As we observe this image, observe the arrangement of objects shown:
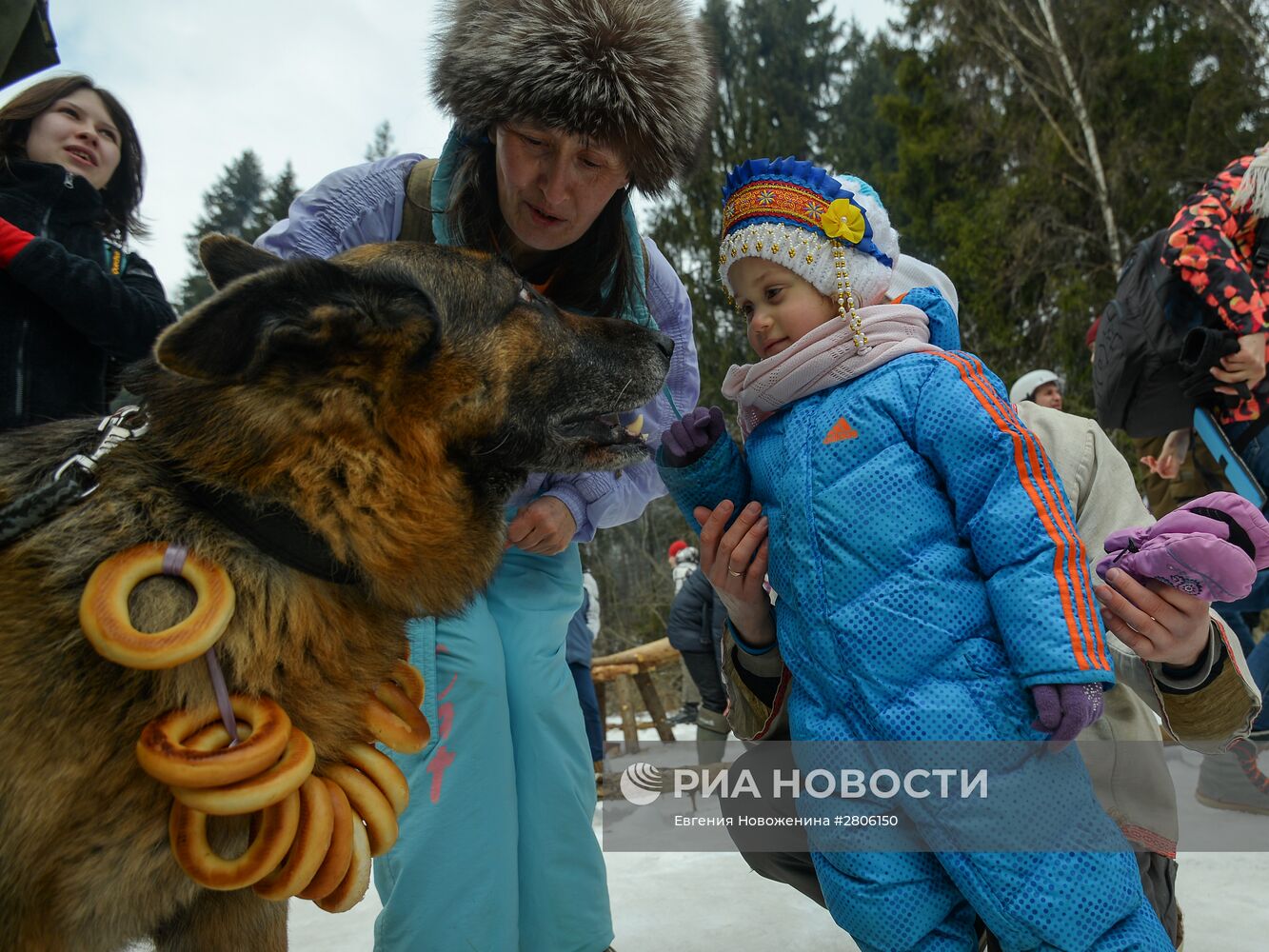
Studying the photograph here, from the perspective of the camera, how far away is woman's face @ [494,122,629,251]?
94.0 inches

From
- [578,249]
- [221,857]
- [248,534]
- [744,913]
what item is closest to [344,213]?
[578,249]

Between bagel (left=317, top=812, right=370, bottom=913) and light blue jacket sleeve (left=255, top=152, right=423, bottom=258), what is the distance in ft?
5.23

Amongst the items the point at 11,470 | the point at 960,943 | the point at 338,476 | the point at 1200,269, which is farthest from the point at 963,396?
the point at 1200,269

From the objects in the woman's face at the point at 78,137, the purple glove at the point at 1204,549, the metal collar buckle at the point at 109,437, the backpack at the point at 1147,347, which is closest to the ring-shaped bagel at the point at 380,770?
the metal collar buckle at the point at 109,437

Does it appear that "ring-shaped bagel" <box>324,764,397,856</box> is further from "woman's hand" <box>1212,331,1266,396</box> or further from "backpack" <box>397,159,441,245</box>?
"woman's hand" <box>1212,331,1266,396</box>

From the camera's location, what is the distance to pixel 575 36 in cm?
230

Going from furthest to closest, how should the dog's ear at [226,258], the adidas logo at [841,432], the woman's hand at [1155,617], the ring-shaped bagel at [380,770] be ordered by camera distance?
1. the adidas logo at [841,432]
2. the dog's ear at [226,258]
3. the woman's hand at [1155,617]
4. the ring-shaped bagel at [380,770]

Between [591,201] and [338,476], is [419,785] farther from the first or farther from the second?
[591,201]

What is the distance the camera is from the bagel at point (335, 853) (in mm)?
1510

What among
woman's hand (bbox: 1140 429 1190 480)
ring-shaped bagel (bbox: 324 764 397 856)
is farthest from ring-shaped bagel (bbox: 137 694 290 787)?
woman's hand (bbox: 1140 429 1190 480)

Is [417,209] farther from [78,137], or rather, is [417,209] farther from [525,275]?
[78,137]

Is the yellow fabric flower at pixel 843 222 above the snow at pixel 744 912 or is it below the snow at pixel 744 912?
above

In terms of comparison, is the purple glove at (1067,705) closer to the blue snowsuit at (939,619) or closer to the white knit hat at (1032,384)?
the blue snowsuit at (939,619)

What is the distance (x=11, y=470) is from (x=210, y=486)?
0.43 metres
